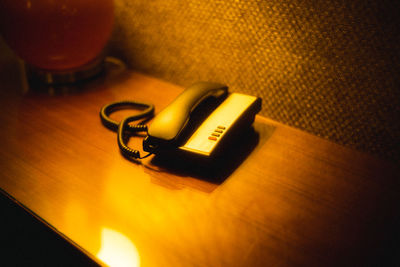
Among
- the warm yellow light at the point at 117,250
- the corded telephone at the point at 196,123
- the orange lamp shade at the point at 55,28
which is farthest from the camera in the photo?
the orange lamp shade at the point at 55,28

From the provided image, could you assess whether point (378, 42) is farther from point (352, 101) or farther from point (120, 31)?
point (120, 31)

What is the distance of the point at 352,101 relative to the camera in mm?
540

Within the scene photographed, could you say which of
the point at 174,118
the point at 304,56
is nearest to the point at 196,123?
the point at 174,118

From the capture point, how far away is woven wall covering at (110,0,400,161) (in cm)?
50

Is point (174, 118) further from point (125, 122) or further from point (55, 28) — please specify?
point (55, 28)

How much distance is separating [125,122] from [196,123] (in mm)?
133

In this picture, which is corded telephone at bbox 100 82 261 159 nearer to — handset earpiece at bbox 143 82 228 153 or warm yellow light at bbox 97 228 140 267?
handset earpiece at bbox 143 82 228 153

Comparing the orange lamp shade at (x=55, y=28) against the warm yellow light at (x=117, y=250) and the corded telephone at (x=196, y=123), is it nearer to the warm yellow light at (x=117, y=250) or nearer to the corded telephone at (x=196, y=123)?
the corded telephone at (x=196, y=123)

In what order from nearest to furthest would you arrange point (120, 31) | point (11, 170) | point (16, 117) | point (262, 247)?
point (262, 247) → point (11, 170) → point (16, 117) → point (120, 31)

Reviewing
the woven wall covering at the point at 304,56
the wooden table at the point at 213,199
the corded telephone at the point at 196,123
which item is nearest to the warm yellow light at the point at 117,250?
the wooden table at the point at 213,199

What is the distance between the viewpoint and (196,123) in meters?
0.51

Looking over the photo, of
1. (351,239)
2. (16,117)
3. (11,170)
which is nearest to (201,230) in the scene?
(351,239)

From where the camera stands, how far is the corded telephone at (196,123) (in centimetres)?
47

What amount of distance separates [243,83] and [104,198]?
35 centimetres
